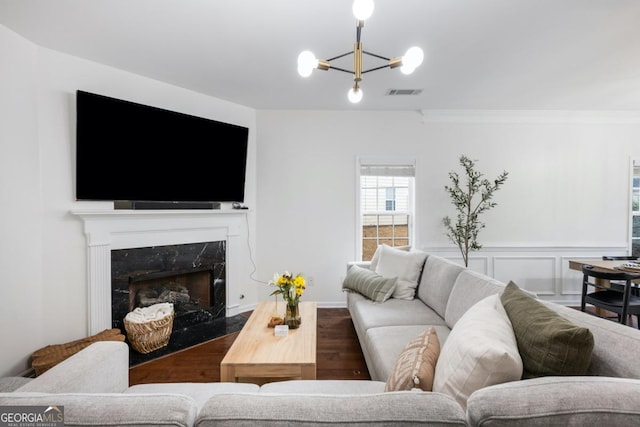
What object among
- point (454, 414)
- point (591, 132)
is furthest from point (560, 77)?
point (454, 414)

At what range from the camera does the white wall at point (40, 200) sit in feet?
7.07

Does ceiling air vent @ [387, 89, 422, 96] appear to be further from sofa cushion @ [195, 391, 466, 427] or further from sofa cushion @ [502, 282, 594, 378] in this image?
sofa cushion @ [195, 391, 466, 427]

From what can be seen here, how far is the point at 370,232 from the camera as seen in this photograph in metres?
4.07

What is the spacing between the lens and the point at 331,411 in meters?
0.72

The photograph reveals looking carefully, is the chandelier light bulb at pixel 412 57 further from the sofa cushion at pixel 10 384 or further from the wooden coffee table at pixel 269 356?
the sofa cushion at pixel 10 384

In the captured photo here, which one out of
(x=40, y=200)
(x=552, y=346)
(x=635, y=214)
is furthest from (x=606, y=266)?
(x=40, y=200)

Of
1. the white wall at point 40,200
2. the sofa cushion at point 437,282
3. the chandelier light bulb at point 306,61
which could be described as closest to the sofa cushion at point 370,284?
the sofa cushion at point 437,282

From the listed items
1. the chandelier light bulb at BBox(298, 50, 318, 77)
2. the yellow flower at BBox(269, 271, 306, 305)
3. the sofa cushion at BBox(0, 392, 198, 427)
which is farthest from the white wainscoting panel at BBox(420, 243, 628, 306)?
the sofa cushion at BBox(0, 392, 198, 427)

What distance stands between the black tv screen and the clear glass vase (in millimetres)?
1715

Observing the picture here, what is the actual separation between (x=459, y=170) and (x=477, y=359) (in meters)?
3.49

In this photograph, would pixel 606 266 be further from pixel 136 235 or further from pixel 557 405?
pixel 136 235

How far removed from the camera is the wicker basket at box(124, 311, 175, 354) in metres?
2.60

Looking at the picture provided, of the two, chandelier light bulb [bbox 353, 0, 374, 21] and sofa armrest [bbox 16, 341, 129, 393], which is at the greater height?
chandelier light bulb [bbox 353, 0, 374, 21]

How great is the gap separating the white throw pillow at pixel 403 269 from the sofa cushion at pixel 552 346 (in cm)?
165
